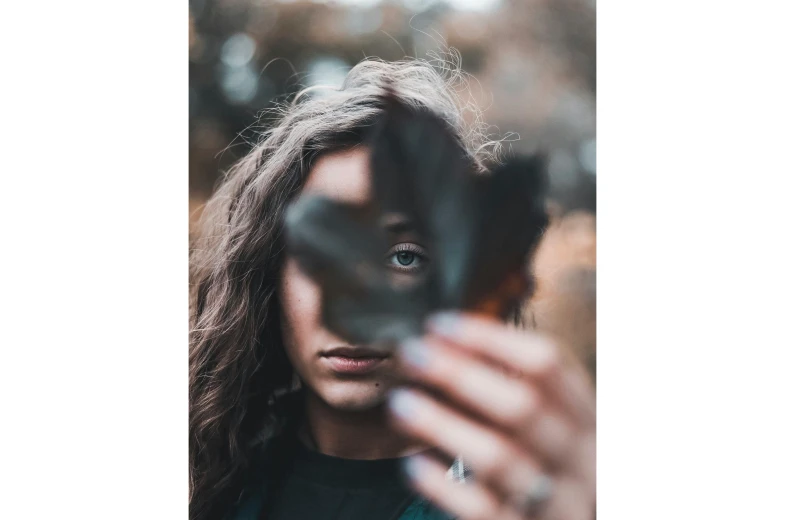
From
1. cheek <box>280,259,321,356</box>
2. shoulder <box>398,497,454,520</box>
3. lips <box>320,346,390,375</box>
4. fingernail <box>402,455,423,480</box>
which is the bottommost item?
shoulder <box>398,497,454,520</box>

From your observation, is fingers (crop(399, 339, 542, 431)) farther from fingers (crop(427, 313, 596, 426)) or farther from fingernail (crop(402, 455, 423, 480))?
fingernail (crop(402, 455, 423, 480))

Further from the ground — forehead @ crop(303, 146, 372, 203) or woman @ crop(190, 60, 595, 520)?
forehead @ crop(303, 146, 372, 203)

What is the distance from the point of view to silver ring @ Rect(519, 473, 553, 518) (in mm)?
1839

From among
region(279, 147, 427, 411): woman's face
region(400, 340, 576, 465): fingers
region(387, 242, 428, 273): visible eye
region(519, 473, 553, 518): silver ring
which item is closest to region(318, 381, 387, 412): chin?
region(279, 147, 427, 411): woman's face

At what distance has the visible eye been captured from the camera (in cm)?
185

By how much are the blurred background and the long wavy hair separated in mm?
48

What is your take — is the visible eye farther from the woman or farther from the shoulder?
the shoulder

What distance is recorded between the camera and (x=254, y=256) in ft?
6.18

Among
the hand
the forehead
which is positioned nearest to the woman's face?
the forehead

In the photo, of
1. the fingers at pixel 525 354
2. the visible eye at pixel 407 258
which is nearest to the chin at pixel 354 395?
the fingers at pixel 525 354
